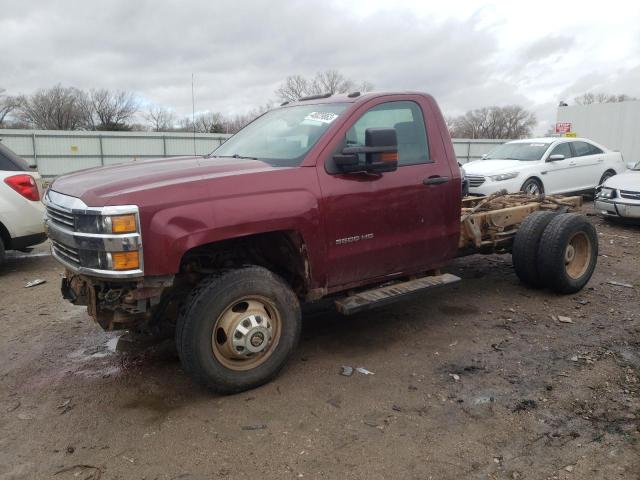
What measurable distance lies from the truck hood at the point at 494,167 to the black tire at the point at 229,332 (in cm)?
818

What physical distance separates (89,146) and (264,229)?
78.6ft

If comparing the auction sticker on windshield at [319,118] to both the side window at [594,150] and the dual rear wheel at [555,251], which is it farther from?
the side window at [594,150]

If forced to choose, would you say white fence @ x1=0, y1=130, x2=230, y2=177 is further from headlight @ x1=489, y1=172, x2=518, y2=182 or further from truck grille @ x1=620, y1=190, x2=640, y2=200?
truck grille @ x1=620, y1=190, x2=640, y2=200

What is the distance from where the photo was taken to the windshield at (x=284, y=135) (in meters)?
3.89

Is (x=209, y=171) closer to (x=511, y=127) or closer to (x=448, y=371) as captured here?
(x=448, y=371)

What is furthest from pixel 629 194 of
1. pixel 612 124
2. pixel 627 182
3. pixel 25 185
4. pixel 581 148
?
pixel 612 124

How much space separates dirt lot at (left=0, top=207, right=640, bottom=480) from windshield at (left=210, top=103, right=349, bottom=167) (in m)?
1.64

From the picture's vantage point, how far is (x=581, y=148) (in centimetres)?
1244

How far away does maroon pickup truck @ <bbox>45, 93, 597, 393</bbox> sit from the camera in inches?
123

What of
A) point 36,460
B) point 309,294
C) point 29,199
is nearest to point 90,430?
point 36,460

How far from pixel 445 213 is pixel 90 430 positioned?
10.4 ft

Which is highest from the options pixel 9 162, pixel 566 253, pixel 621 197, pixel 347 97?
pixel 347 97

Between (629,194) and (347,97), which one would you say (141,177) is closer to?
(347,97)

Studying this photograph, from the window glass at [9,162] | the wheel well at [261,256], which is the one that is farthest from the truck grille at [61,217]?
the window glass at [9,162]
